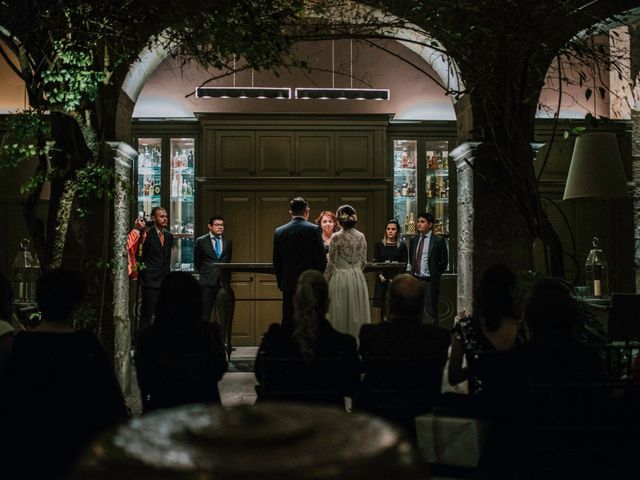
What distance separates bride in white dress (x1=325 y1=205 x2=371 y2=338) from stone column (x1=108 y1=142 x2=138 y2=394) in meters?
1.82

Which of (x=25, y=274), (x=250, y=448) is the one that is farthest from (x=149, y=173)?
(x=250, y=448)

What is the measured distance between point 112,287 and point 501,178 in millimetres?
3047

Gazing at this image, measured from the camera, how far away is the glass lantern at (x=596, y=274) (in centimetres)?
532

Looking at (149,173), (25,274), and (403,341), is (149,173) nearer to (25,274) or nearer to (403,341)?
(25,274)

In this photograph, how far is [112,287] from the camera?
216 inches

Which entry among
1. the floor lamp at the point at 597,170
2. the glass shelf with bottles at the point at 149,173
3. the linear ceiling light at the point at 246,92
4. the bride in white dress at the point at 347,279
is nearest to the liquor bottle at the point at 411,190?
the linear ceiling light at the point at 246,92

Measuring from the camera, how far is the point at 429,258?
8.39m

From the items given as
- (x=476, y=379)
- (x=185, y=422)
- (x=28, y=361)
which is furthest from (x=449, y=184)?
(x=185, y=422)

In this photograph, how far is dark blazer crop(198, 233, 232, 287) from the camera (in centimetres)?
792

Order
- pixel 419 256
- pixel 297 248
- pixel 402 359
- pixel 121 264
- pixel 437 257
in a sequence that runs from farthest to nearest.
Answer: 1. pixel 419 256
2. pixel 437 257
3. pixel 297 248
4. pixel 121 264
5. pixel 402 359

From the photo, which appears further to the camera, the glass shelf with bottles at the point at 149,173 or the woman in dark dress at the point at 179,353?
the glass shelf with bottles at the point at 149,173

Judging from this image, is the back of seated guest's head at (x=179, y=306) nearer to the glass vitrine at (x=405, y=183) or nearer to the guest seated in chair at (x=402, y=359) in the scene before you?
the guest seated in chair at (x=402, y=359)

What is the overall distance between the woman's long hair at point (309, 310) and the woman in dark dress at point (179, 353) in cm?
34

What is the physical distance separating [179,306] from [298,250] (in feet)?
11.5
